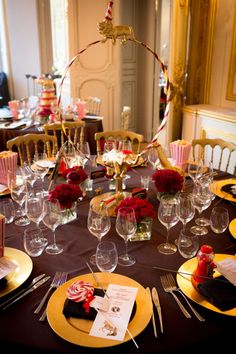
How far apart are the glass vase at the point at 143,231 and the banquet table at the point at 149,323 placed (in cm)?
3

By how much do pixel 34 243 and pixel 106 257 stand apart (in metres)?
0.32

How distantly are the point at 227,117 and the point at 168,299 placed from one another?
2.54 metres

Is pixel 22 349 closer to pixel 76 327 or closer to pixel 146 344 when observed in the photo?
pixel 76 327

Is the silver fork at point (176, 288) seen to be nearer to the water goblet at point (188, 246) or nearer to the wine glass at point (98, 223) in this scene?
the water goblet at point (188, 246)

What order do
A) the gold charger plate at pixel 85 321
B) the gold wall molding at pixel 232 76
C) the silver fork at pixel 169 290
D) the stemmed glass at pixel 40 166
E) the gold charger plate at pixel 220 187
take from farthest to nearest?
1. the gold wall molding at pixel 232 76
2. the stemmed glass at pixel 40 166
3. the gold charger plate at pixel 220 187
4. the silver fork at pixel 169 290
5. the gold charger plate at pixel 85 321

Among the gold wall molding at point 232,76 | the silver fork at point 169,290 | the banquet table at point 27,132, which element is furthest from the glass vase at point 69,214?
the gold wall molding at point 232,76

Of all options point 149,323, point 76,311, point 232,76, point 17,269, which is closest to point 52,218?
point 17,269

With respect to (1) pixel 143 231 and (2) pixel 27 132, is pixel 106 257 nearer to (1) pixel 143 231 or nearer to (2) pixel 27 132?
(1) pixel 143 231

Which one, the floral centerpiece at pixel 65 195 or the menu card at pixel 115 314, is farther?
the floral centerpiece at pixel 65 195

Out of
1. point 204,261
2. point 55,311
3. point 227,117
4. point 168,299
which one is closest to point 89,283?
point 55,311

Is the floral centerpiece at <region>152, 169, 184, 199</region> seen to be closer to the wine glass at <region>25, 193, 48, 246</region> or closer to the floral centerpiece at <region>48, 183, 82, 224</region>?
the floral centerpiece at <region>48, 183, 82, 224</region>

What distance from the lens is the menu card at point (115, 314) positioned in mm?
952

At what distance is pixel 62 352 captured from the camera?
35.8 inches

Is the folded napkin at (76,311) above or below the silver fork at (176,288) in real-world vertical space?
above
